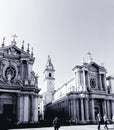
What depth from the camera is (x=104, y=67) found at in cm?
4962

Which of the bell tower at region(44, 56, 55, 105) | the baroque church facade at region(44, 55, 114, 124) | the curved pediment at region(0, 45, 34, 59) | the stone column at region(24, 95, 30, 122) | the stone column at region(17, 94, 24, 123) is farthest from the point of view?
the bell tower at region(44, 56, 55, 105)

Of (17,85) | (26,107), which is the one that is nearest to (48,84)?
(17,85)

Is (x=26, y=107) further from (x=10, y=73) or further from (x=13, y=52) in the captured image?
(x=13, y=52)

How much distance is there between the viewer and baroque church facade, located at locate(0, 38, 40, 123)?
3481 centimetres

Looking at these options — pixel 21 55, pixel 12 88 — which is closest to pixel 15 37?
pixel 21 55

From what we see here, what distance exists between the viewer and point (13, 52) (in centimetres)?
3806

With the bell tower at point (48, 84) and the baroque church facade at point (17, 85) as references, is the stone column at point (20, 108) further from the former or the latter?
the bell tower at point (48, 84)

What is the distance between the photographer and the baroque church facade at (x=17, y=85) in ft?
114

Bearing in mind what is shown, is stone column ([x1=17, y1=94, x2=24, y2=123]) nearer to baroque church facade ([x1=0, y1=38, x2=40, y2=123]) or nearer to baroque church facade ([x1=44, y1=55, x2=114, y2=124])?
baroque church facade ([x1=0, y1=38, x2=40, y2=123])

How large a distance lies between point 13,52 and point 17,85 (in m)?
6.62

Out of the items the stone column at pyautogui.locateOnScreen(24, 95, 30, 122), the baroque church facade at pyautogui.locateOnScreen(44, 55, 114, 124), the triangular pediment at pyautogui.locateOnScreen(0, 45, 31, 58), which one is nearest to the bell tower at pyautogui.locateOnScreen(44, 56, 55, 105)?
the baroque church facade at pyautogui.locateOnScreen(44, 55, 114, 124)

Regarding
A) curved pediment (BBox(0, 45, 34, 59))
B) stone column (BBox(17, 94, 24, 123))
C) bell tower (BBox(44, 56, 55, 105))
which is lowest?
stone column (BBox(17, 94, 24, 123))

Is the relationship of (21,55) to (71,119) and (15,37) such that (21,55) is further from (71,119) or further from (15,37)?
(71,119)

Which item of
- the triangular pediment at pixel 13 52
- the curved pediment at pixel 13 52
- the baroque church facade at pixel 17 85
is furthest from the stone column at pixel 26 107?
the triangular pediment at pixel 13 52
